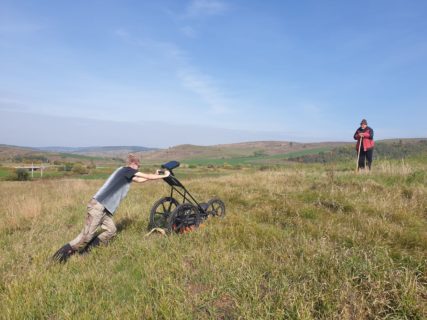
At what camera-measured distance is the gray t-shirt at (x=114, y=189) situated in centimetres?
600

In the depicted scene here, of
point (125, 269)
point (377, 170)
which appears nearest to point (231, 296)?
point (125, 269)

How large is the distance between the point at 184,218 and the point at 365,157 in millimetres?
10153

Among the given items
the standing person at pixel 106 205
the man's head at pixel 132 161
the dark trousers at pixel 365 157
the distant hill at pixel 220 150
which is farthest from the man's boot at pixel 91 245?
the distant hill at pixel 220 150

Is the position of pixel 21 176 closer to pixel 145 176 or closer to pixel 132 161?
pixel 132 161

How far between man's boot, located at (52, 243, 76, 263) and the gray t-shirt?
958mm

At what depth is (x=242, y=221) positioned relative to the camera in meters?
6.48

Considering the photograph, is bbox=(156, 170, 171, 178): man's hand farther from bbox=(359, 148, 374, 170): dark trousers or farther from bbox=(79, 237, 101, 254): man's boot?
bbox=(359, 148, 374, 170): dark trousers

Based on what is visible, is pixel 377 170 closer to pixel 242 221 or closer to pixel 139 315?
pixel 242 221

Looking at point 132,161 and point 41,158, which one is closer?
point 132,161

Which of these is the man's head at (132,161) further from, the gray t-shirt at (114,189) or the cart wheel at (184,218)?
the cart wheel at (184,218)

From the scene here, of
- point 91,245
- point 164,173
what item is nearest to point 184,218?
point 164,173

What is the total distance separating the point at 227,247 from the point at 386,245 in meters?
2.47

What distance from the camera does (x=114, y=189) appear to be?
→ 6145 millimetres

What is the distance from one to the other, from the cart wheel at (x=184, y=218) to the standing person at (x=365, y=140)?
9.12 meters
